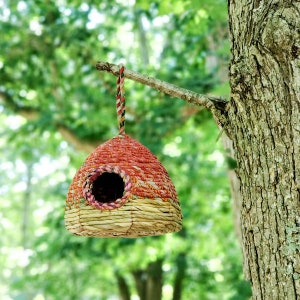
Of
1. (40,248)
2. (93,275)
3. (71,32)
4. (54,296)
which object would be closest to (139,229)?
(71,32)

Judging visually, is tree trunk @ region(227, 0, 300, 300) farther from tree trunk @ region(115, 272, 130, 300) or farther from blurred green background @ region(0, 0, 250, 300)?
tree trunk @ region(115, 272, 130, 300)

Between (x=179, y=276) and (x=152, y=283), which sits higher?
(x=179, y=276)

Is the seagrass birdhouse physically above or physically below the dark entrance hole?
below

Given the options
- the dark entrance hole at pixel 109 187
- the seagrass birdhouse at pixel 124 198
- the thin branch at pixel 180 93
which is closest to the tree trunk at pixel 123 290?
the dark entrance hole at pixel 109 187

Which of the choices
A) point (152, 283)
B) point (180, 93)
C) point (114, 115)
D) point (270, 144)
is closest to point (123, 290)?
point (152, 283)

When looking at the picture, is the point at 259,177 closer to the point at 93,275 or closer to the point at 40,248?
the point at 40,248

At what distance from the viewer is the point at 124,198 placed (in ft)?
7.52

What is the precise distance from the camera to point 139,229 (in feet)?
7.61

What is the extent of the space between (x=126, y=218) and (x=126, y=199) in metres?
0.08

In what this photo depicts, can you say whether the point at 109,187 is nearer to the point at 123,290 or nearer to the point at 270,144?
the point at 270,144

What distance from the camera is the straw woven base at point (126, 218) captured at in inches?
89.2

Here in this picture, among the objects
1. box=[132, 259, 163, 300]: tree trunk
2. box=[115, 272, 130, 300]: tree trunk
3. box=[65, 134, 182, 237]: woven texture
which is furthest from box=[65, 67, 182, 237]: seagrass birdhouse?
box=[115, 272, 130, 300]: tree trunk

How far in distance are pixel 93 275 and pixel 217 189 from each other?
171 inches

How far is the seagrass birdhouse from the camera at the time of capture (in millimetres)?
2279
